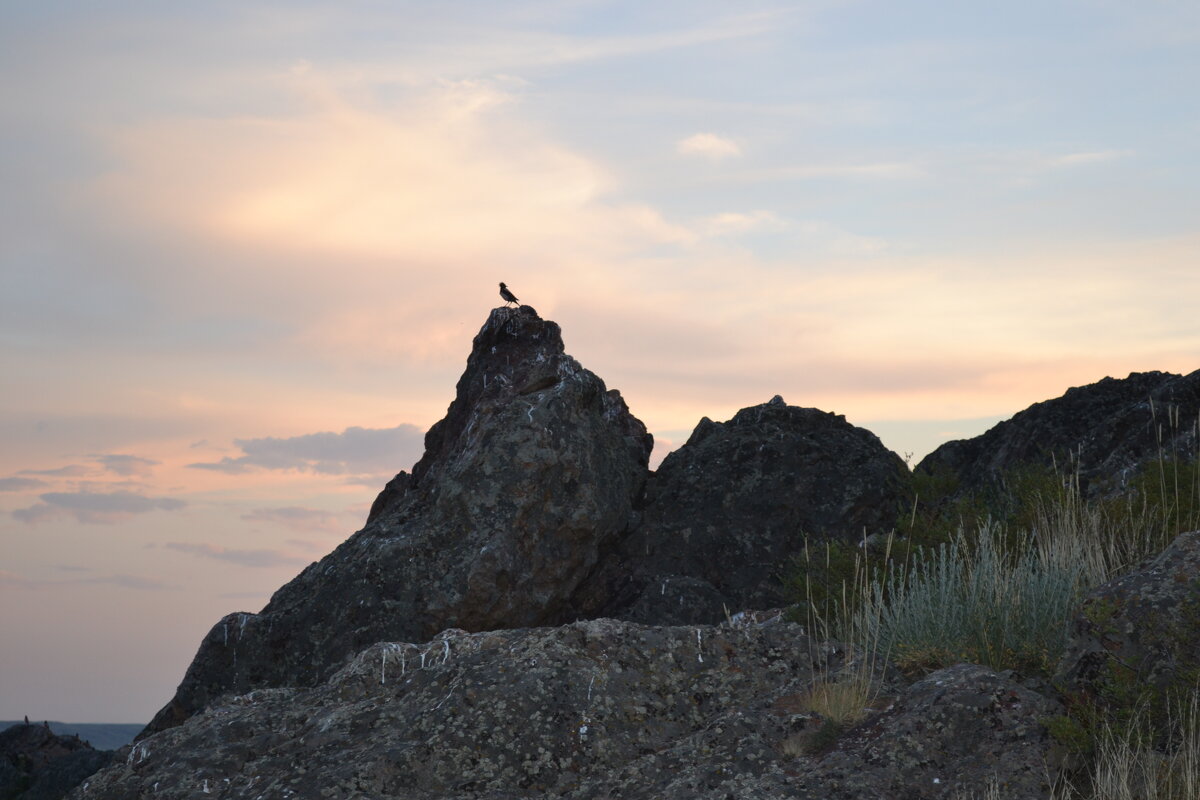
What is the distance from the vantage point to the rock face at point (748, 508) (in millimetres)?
12891

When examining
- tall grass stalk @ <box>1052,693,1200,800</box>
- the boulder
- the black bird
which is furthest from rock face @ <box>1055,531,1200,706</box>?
the black bird

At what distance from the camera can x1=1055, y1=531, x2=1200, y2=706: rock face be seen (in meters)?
6.42

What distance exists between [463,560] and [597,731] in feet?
19.4

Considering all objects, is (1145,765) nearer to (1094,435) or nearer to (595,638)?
(595,638)

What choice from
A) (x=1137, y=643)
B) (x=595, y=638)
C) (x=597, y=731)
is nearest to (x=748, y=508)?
(x=595, y=638)

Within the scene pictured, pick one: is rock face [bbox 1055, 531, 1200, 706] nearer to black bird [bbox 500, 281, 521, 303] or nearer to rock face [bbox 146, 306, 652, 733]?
rock face [bbox 146, 306, 652, 733]

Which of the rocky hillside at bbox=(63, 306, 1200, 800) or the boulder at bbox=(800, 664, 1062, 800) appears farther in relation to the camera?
the rocky hillside at bbox=(63, 306, 1200, 800)

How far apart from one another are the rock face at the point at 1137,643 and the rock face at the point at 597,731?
14.5 inches

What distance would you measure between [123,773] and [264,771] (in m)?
1.30

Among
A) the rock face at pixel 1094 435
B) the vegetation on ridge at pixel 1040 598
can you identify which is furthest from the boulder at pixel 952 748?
the rock face at pixel 1094 435

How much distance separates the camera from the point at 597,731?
6.42 m

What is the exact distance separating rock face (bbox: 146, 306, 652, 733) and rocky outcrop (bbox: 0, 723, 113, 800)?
318cm

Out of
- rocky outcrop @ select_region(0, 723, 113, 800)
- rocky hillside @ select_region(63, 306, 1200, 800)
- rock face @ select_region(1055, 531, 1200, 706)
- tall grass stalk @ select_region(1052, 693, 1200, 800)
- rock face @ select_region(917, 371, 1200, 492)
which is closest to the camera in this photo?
tall grass stalk @ select_region(1052, 693, 1200, 800)

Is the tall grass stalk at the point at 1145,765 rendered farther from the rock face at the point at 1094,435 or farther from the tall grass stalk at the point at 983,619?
the rock face at the point at 1094,435
